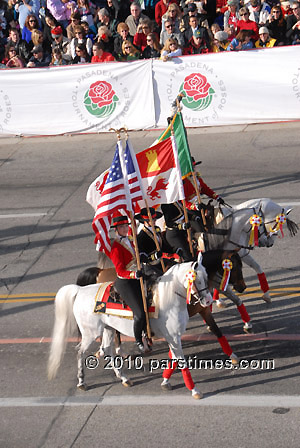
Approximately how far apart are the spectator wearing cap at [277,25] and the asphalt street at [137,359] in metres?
5.20

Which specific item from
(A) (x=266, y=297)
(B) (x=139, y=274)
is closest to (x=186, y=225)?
(A) (x=266, y=297)

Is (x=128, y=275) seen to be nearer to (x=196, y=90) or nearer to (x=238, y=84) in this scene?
(x=196, y=90)

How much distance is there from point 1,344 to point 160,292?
11.3 feet

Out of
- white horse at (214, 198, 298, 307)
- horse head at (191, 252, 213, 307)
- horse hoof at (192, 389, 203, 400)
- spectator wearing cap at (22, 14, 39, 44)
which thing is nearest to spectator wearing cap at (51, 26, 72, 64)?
spectator wearing cap at (22, 14, 39, 44)

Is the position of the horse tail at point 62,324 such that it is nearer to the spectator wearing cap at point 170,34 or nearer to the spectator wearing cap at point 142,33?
the spectator wearing cap at point 170,34

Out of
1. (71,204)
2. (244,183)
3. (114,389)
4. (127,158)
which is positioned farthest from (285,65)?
(114,389)

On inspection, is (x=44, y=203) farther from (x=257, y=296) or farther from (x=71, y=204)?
(x=257, y=296)

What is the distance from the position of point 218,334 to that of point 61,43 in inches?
663

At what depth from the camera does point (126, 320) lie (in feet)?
37.3

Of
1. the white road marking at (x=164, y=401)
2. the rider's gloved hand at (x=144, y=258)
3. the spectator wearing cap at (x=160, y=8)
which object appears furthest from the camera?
the spectator wearing cap at (x=160, y=8)

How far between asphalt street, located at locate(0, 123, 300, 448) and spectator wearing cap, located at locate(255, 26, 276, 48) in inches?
183

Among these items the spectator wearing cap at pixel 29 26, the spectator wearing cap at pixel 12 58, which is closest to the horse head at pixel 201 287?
the spectator wearing cap at pixel 12 58

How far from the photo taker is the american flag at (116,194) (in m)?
11.5

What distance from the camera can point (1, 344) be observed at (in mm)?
13016
